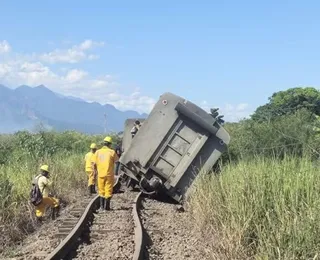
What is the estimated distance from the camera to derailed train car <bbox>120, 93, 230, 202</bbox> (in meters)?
13.5

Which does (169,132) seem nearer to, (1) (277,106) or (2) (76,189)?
(2) (76,189)

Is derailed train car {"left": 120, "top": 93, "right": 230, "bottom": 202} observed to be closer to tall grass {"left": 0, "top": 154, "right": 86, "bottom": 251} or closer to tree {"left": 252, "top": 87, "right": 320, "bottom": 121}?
tall grass {"left": 0, "top": 154, "right": 86, "bottom": 251}

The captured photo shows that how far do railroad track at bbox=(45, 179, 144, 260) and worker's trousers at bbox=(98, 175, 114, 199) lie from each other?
38cm

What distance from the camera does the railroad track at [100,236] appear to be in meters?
7.14

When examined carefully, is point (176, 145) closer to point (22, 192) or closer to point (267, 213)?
point (22, 192)

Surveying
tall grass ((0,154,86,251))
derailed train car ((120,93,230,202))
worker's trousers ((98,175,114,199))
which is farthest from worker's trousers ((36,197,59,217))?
derailed train car ((120,93,230,202))

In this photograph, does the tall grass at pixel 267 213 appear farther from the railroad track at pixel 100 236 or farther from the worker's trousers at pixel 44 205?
the worker's trousers at pixel 44 205

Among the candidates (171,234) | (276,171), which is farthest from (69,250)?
(276,171)

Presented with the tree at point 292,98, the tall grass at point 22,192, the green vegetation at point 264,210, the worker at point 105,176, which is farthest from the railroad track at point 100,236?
the tree at point 292,98

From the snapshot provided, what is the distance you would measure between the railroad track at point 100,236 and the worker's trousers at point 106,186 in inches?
14.8

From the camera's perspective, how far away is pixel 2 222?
8977mm

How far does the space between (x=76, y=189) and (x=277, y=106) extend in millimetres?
28425

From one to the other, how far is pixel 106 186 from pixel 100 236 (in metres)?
3.53

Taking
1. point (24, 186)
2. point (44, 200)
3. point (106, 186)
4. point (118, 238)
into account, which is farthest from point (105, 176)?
point (118, 238)
